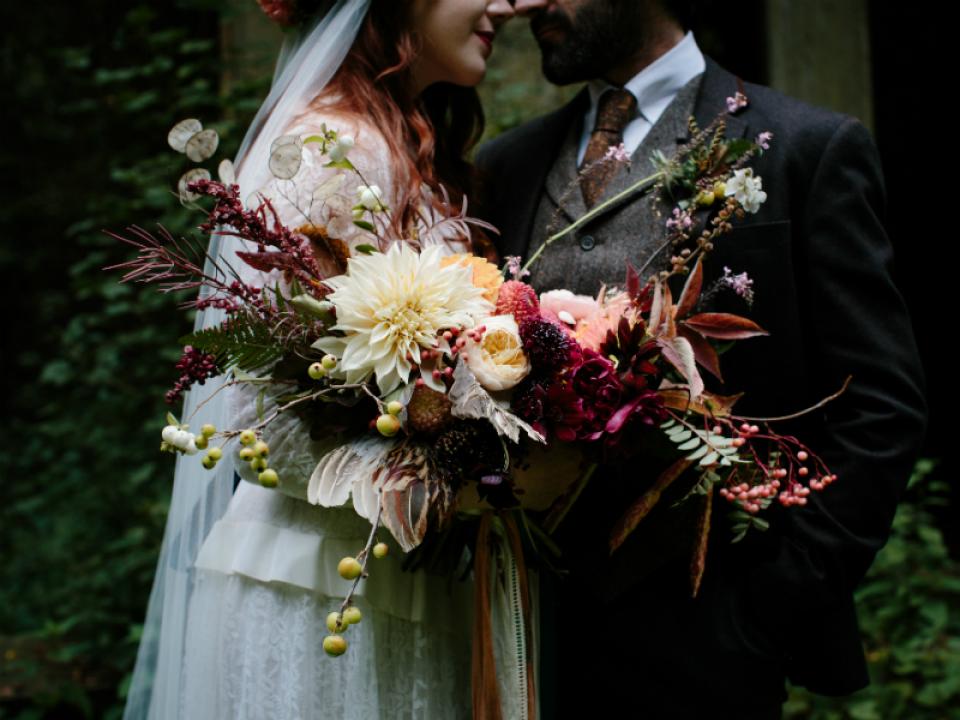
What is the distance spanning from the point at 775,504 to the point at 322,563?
846 millimetres

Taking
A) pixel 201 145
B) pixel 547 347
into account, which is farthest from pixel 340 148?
pixel 547 347

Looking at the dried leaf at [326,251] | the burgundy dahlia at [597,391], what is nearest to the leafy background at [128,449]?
the burgundy dahlia at [597,391]

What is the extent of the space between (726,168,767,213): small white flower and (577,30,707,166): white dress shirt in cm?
52

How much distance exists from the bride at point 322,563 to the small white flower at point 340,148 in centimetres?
6

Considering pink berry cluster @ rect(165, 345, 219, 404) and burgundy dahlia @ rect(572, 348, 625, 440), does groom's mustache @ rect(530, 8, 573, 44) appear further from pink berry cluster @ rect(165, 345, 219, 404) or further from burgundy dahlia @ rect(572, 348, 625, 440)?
pink berry cluster @ rect(165, 345, 219, 404)

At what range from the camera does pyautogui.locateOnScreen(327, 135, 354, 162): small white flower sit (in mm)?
1442

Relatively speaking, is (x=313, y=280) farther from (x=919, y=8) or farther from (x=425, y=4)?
(x=919, y=8)

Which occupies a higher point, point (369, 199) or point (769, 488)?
point (369, 199)

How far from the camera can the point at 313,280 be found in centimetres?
144

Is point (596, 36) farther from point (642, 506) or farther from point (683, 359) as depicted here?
point (642, 506)

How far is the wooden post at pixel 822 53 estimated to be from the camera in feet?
11.9

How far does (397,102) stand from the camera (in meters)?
2.02

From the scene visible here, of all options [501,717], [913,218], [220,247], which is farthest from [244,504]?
[913,218]

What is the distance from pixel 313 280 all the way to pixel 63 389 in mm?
4399
